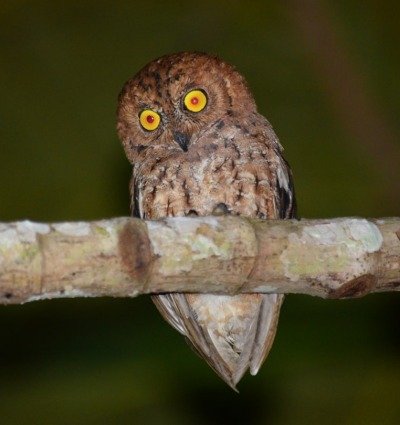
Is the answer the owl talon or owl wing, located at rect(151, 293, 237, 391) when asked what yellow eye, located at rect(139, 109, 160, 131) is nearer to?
the owl talon

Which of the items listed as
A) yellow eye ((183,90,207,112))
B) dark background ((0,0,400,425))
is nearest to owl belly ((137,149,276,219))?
yellow eye ((183,90,207,112))

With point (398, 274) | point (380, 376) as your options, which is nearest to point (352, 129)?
→ point (380, 376)

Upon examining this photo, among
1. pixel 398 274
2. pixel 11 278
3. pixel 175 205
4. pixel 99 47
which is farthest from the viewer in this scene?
pixel 99 47

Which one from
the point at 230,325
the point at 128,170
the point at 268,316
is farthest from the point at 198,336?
the point at 128,170

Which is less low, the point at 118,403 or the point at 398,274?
the point at 398,274

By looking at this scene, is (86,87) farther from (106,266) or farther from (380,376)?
(106,266)

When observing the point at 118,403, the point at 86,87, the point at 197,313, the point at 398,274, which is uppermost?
the point at 86,87

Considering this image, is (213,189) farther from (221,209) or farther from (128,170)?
(128,170)

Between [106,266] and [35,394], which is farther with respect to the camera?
[35,394]
